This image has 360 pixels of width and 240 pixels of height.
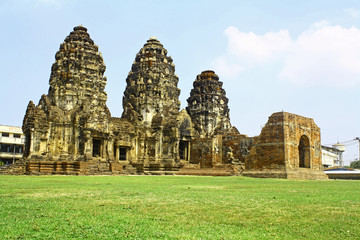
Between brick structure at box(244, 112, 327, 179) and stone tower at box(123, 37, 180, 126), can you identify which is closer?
brick structure at box(244, 112, 327, 179)

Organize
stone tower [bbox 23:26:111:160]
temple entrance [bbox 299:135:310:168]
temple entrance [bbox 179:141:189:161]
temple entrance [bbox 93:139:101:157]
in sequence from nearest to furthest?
1. temple entrance [bbox 299:135:310:168]
2. stone tower [bbox 23:26:111:160]
3. temple entrance [bbox 93:139:101:157]
4. temple entrance [bbox 179:141:189:161]

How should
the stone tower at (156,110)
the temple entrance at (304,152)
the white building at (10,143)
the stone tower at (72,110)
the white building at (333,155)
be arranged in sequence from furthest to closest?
the white building at (333,155), the white building at (10,143), the stone tower at (156,110), the stone tower at (72,110), the temple entrance at (304,152)

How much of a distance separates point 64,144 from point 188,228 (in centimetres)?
2770

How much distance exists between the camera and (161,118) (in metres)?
36.3

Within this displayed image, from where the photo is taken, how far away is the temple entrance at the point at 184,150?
3861 cm

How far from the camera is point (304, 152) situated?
24859 mm

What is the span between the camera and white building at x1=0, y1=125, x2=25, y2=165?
51.8 m

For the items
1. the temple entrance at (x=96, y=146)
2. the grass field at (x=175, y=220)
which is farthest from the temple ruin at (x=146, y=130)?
the grass field at (x=175, y=220)

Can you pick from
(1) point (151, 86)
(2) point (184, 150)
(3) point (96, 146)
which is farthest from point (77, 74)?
(2) point (184, 150)

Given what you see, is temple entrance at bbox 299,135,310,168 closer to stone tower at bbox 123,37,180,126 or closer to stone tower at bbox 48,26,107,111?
stone tower at bbox 123,37,180,126

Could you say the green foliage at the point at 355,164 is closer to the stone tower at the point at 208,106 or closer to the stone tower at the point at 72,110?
the stone tower at the point at 208,106

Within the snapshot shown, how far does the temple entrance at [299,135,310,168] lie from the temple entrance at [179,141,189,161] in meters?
15.4

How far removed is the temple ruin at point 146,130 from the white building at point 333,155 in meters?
39.7

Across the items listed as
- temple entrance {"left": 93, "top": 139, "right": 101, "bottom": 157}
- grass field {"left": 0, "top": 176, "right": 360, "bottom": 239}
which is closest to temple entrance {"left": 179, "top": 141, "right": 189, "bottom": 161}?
temple entrance {"left": 93, "top": 139, "right": 101, "bottom": 157}
